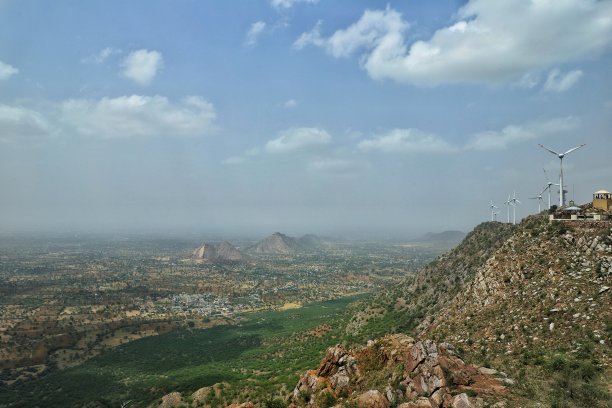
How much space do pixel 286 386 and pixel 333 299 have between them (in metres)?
131

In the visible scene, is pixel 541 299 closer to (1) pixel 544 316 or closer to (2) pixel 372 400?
(1) pixel 544 316

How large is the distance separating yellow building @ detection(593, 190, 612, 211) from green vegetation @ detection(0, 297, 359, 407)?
4396 centimetres

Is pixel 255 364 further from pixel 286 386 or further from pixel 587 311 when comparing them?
pixel 587 311

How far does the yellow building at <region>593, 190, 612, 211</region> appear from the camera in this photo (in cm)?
4647

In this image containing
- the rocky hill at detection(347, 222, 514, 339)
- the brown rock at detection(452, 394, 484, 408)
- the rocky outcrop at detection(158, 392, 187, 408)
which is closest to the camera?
the brown rock at detection(452, 394, 484, 408)

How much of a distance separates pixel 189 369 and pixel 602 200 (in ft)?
256

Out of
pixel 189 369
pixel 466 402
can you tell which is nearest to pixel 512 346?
pixel 466 402

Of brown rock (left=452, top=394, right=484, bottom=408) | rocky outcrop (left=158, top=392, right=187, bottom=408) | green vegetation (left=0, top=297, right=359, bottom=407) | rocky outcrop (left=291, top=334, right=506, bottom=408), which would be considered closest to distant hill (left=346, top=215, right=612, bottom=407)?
brown rock (left=452, top=394, right=484, bottom=408)

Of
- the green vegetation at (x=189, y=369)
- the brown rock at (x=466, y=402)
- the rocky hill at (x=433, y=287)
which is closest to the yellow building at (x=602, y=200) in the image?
the rocky hill at (x=433, y=287)

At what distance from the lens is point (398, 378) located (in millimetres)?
24797

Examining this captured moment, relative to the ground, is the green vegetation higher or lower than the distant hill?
lower

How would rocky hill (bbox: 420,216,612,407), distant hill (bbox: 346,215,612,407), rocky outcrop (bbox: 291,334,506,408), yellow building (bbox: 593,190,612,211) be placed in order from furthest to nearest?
yellow building (bbox: 593,190,612,211) < rocky hill (bbox: 420,216,612,407) < distant hill (bbox: 346,215,612,407) < rocky outcrop (bbox: 291,334,506,408)

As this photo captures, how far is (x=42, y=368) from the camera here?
3351 inches

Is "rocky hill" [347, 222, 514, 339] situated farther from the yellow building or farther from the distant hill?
the yellow building
